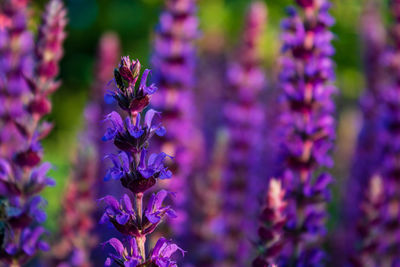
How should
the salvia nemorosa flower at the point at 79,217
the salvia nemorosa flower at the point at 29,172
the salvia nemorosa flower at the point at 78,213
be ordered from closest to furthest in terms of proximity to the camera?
1. the salvia nemorosa flower at the point at 29,172
2. the salvia nemorosa flower at the point at 79,217
3. the salvia nemorosa flower at the point at 78,213

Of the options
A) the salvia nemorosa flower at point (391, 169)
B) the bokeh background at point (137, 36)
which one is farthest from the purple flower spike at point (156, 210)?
the bokeh background at point (137, 36)

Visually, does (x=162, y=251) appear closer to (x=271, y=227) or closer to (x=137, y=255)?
(x=137, y=255)

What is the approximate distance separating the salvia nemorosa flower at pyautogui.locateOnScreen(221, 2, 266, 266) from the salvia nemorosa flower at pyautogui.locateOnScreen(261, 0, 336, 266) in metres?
1.17

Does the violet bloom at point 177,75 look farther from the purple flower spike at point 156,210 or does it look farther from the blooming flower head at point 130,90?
the blooming flower head at point 130,90

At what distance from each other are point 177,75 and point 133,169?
202cm

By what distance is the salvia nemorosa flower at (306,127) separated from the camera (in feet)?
7.82

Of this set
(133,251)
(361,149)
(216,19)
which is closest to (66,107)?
(216,19)

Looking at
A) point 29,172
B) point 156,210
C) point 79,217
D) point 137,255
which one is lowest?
point 137,255

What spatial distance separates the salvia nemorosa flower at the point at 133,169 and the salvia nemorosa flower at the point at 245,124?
6.82ft

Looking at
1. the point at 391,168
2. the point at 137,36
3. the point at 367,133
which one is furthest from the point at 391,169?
the point at 137,36

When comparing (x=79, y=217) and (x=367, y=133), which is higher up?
(x=367, y=133)

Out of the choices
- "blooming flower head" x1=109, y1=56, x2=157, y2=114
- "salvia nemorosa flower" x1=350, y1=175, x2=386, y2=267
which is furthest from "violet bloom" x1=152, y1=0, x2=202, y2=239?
"blooming flower head" x1=109, y1=56, x2=157, y2=114

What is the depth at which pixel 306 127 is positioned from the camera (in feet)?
7.96

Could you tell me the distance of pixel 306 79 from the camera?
2.47 m
